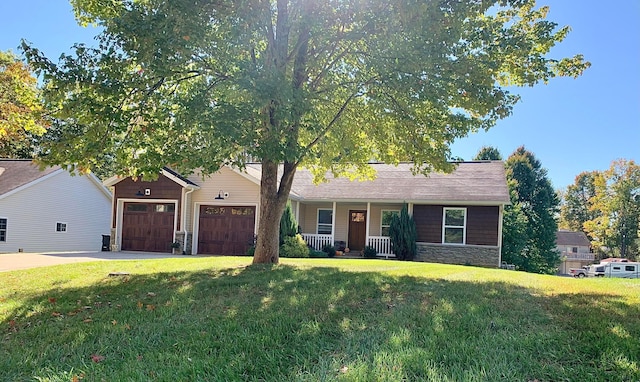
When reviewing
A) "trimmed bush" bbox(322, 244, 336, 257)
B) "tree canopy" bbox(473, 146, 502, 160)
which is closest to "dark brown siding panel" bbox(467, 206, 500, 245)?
"trimmed bush" bbox(322, 244, 336, 257)

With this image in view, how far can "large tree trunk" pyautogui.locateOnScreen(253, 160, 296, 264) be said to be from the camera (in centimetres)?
1036

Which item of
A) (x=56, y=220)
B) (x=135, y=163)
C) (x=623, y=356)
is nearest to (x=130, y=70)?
(x=135, y=163)

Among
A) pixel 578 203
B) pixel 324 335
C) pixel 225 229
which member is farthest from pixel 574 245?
pixel 324 335

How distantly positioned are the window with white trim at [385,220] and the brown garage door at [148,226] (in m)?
9.79

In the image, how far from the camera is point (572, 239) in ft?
194

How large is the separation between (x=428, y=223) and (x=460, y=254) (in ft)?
6.25

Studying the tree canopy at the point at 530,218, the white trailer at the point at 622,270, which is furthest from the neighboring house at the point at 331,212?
the white trailer at the point at 622,270

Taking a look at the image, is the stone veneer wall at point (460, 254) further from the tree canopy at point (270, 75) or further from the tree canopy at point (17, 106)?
the tree canopy at point (17, 106)

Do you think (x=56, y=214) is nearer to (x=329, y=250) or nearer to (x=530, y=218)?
(x=329, y=250)

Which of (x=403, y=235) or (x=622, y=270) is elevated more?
(x=403, y=235)

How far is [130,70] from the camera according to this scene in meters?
8.57

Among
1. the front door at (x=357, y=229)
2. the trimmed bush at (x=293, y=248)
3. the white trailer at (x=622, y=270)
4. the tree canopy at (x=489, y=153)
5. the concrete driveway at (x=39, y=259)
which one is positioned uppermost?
the tree canopy at (x=489, y=153)

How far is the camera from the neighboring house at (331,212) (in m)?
19.4

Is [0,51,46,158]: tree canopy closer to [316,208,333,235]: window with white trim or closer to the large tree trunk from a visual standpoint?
the large tree trunk
